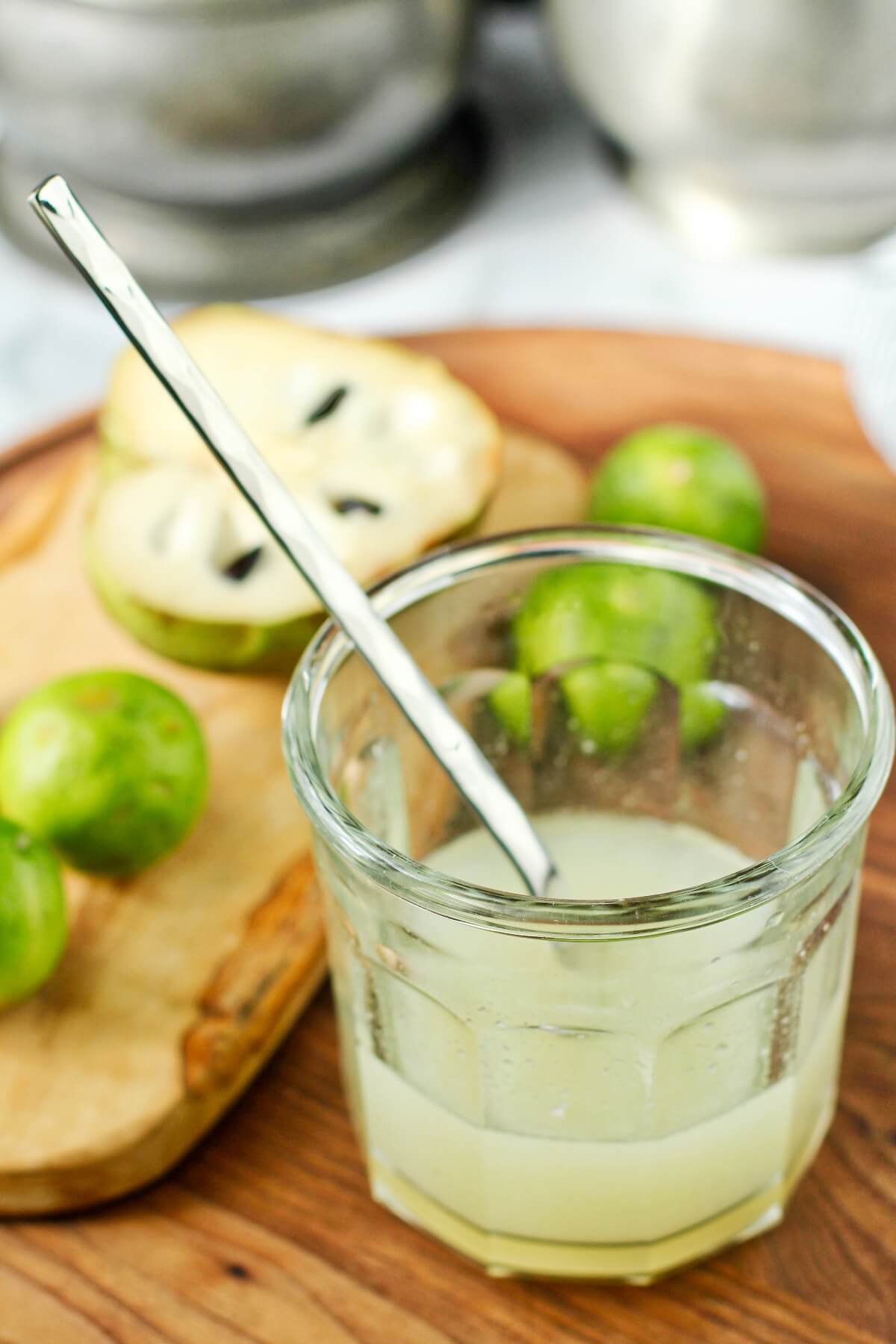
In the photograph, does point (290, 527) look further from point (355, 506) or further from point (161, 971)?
point (355, 506)

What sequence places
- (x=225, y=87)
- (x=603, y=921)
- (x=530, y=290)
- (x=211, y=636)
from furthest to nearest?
(x=530, y=290) < (x=225, y=87) < (x=211, y=636) < (x=603, y=921)

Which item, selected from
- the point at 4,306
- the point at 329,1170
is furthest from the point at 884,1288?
the point at 4,306

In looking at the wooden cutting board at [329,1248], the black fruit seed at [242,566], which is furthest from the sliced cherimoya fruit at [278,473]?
the wooden cutting board at [329,1248]

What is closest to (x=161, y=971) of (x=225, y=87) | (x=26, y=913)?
(x=26, y=913)

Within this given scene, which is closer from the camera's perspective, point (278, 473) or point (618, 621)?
point (618, 621)

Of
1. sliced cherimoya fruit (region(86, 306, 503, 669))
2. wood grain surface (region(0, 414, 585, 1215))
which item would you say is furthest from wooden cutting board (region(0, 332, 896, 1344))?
sliced cherimoya fruit (region(86, 306, 503, 669))

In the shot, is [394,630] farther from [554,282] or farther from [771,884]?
[554,282]
